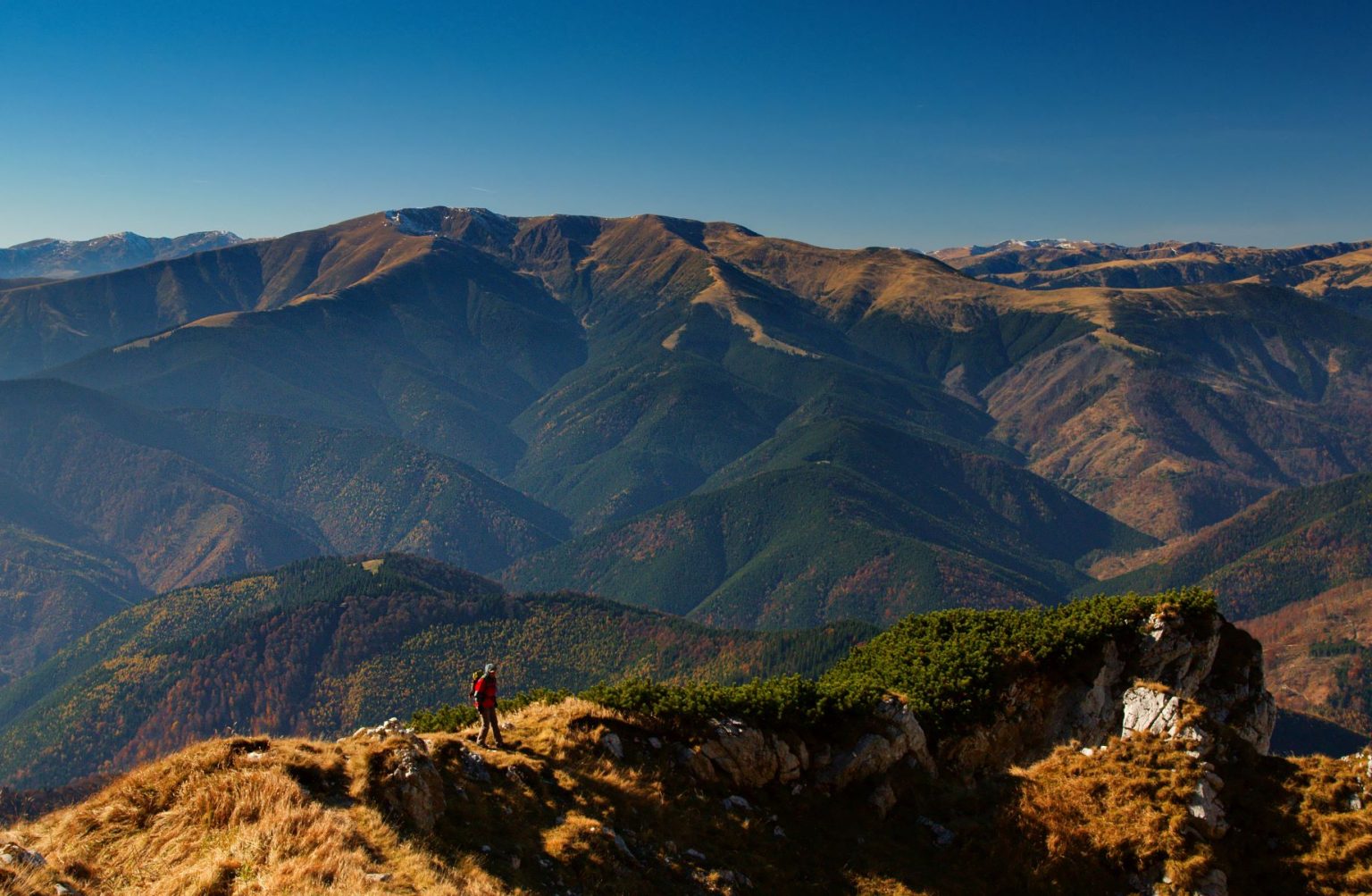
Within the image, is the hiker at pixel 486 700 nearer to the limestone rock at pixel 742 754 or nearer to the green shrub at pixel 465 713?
the green shrub at pixel 465 713

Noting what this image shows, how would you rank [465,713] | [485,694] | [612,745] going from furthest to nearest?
[465,713]
[612,745]
[485,694]

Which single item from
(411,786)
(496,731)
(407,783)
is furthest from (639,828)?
(407,783)

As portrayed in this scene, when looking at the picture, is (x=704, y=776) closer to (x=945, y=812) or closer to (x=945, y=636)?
(x=945, y=812)

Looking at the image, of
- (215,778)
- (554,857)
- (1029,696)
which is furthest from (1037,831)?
(215,778)

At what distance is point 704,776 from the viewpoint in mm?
30922

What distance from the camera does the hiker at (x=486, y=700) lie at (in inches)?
1175

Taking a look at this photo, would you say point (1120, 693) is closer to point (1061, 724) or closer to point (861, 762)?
point (1061, 724)

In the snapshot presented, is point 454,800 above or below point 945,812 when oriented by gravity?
above

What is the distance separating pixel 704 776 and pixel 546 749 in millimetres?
5850

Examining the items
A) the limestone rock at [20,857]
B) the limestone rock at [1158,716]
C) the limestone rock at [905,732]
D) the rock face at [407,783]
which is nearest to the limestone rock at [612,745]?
the rock face at [407,783]

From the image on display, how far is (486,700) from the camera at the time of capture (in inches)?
1176

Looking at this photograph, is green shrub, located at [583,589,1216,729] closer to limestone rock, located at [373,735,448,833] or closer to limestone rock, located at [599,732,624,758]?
limestone rock, located at [599,732,624,758]

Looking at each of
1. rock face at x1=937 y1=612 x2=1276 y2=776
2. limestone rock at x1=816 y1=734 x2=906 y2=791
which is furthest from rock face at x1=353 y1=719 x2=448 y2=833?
rock face at x1=937 y1=612 x2=1276 y2=776

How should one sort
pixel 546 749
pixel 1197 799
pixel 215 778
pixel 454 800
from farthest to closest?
pixel 546 749 → pixel 1197 799 → pixel 454 800 → pixel 215 778
